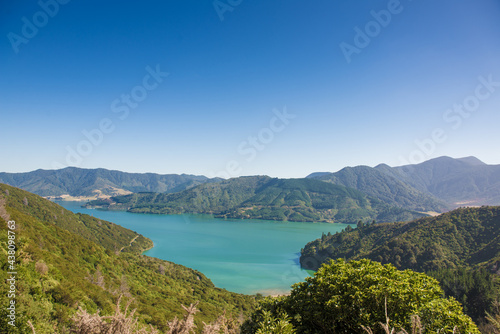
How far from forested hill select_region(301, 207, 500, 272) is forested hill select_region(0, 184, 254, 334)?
155 feet

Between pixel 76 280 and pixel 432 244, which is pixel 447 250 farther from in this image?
pixel 76 280

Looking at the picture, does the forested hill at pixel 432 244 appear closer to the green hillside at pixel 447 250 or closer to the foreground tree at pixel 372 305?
the green hillside at pixel 447 250

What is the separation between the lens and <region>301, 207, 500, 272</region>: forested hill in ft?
228

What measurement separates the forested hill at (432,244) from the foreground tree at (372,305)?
6432cm

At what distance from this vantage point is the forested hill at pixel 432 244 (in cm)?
6938

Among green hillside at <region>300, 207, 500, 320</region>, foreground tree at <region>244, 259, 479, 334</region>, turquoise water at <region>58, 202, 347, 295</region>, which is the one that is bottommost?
turquoise water at <region>58, 202, 347, 295</region>

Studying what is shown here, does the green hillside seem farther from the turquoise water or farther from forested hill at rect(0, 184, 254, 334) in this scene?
forested hill at rect(0, 184, 254, 334)

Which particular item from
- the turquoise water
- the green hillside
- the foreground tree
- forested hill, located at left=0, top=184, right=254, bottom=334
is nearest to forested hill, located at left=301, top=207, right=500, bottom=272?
Answer: the green hillside

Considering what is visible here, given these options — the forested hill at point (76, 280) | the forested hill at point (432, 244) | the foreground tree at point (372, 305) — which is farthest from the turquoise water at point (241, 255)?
the foreground tree at point (372, 305)

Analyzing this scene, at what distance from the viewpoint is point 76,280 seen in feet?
83.9

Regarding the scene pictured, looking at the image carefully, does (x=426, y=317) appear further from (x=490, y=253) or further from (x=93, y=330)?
(x=490, y=253)

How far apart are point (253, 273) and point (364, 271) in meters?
75.6

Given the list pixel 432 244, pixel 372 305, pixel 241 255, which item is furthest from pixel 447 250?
pixel 372 305

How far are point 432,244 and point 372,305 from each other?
81.3 m
